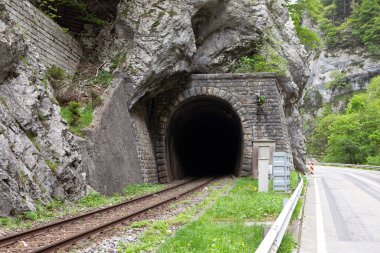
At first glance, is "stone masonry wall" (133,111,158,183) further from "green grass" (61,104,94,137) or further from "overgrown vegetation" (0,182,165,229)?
"overgrown vegetation" (0,182,165,229)

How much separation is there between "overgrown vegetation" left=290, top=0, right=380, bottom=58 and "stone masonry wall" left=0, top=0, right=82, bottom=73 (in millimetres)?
45720

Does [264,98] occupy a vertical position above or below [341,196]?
above

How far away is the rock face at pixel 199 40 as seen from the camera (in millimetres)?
17953

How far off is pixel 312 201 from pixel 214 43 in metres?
11.8

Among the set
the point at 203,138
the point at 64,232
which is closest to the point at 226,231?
the point at 64,232

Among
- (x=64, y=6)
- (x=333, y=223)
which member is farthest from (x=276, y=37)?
(x=333, y=223)

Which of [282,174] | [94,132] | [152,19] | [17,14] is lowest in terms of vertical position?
[282,174]

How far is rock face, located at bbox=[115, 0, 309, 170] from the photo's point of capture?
58.9 ft

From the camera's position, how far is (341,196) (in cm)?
1409

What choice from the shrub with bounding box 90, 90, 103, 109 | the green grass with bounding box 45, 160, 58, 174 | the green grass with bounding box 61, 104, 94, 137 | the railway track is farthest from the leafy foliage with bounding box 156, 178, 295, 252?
the shrub with bounding box 90, 90, 103, 109

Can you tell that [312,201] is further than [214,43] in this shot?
No

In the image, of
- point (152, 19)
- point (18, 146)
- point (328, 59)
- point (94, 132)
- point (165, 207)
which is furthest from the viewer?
point (328, 59)

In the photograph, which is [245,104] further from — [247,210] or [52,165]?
[247,210]

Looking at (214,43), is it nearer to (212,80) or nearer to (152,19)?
(212,80)
